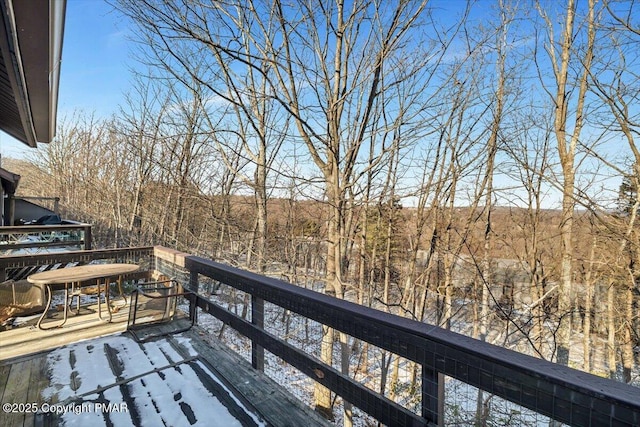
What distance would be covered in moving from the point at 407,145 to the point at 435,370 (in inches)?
183

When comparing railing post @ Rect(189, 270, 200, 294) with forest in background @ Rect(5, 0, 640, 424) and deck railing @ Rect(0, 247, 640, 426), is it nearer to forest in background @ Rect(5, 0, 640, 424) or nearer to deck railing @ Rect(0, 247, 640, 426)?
deck railing @ Rect(0, 247, 640, 426)

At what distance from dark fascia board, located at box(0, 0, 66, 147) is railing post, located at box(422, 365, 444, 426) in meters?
2.86

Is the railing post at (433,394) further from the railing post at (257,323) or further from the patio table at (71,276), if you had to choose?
the patio table at (71,276)

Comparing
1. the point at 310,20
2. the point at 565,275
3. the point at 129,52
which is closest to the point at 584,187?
the point at 565,275

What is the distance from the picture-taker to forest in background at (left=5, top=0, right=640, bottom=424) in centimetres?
500

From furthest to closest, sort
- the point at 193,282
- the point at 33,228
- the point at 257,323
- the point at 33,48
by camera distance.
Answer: the point at 33,228 → the point at 193,282 → the point at 33,48 → the point at 257,323

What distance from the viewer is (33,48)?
8.28 feet

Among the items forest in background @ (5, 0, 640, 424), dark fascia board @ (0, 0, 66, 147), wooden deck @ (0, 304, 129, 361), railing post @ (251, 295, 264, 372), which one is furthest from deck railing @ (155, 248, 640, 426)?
forest in background @ (5, 0, 640, 424)

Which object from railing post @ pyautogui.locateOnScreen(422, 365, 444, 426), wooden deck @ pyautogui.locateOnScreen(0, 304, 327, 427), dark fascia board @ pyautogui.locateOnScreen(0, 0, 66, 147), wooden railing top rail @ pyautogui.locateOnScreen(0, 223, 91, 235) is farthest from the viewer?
wooden railing top rail @ pyautogui.locateOnScreen(0, 223, 91, 235)

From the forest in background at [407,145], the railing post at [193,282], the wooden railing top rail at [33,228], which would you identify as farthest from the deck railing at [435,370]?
the wooden railing top rail at [33,228]

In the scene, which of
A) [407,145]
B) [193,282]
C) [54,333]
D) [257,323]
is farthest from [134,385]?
[407,145]

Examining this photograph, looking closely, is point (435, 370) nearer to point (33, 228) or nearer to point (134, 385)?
point (134, 385)

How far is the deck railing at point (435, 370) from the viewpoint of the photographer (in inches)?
36.4

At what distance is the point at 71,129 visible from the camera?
18.2 meters
